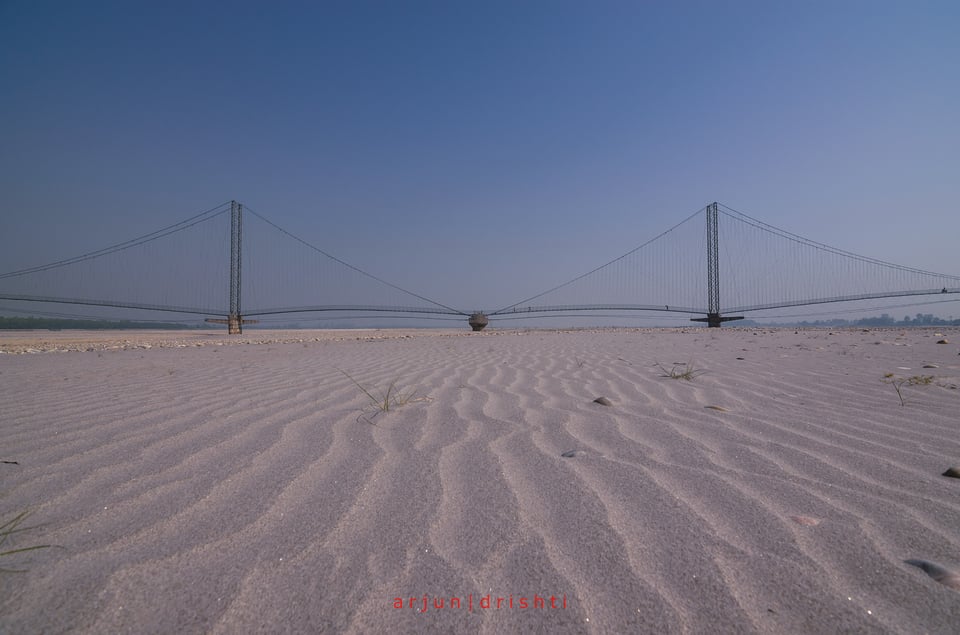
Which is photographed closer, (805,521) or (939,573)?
(939,573)

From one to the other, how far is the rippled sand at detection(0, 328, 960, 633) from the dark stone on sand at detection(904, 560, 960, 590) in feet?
0.08

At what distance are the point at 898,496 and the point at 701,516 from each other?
0.63 m

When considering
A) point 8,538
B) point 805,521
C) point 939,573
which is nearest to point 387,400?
point 8,538

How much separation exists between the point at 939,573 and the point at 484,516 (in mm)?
971

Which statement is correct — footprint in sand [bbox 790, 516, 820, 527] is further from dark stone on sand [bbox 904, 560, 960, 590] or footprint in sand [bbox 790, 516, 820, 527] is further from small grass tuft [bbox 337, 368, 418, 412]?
small grass tuft [bbox 337, 368, 418, 412]

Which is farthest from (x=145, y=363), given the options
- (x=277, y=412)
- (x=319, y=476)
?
(x=319, y=476)

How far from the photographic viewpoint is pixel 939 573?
96 cm

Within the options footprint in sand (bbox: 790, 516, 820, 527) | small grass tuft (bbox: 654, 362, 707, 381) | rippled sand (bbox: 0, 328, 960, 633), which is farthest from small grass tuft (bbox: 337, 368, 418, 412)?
small grass tuft (bbox: 654, 362, 707, 381)

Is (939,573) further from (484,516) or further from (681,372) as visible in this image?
(681,372)

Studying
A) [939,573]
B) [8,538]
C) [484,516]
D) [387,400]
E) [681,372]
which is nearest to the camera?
[939,573]

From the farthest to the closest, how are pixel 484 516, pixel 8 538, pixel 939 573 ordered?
1. pixel 484 516
2. pixel 8 538
3. pixel 939 573

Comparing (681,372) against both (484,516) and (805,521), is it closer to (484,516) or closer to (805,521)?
(805,521)

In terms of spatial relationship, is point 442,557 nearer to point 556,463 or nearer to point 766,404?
point 556,463

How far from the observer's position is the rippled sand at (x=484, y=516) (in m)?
0.90
